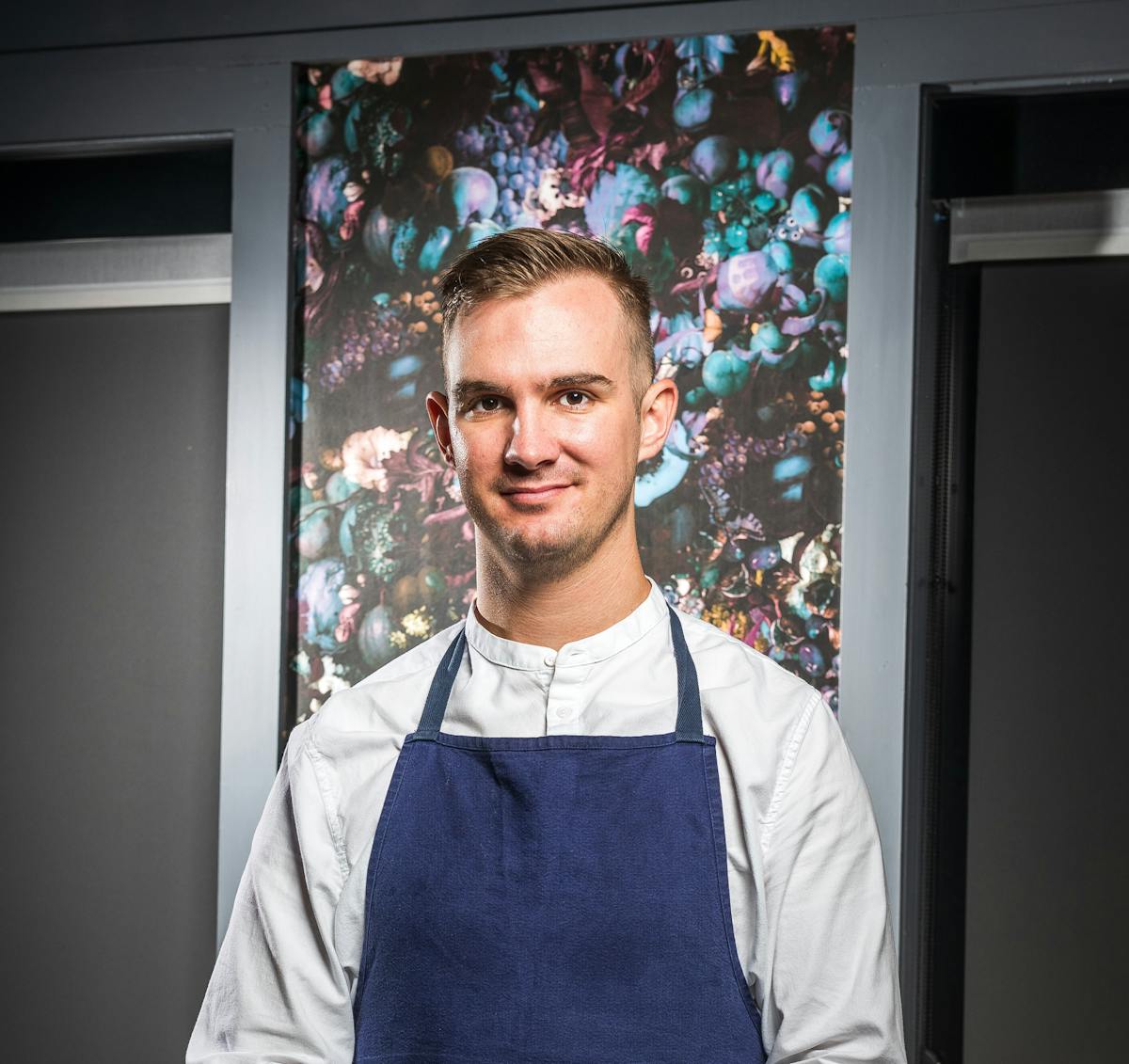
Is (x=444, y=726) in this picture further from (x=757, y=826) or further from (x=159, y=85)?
(x=159, y=85)

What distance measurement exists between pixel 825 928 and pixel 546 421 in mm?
612

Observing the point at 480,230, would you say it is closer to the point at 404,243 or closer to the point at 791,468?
the point at 404,243

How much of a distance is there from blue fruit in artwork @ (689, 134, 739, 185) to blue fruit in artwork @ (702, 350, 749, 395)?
26 cm

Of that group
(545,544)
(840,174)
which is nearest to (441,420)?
(545,544)

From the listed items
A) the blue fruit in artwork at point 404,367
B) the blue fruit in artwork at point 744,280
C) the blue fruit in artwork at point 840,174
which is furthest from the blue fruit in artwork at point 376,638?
the blue fruit in artwork at point 840,174

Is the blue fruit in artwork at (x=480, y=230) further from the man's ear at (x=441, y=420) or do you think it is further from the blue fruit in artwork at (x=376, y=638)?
the blue fruit in artwork at (x=376, y=638)

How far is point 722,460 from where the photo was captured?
1844 millimetres

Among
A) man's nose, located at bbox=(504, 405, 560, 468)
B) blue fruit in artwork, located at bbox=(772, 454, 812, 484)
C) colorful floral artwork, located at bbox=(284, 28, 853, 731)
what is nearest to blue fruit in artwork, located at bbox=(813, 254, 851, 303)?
colorful floral artwork, located at bbox=(284, 28, 853, 731)

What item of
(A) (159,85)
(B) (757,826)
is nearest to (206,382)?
(A) (159,85)

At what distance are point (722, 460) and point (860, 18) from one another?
64 cm

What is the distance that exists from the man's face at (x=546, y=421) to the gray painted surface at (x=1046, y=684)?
0.78 meters

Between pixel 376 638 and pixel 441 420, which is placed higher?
pixel 441 420

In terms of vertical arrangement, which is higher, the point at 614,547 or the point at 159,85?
the point at 159,85

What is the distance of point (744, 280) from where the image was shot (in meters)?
1.83
